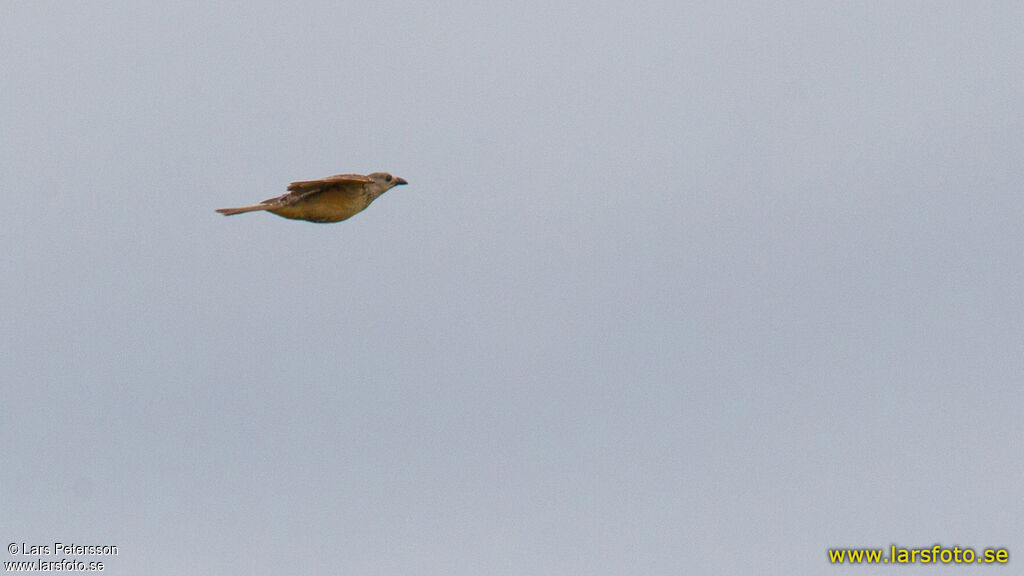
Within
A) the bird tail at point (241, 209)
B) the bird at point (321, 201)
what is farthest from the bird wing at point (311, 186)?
the bird tail at point (241, 209)

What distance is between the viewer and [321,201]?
70.2 feet

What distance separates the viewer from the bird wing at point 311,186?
20.6m

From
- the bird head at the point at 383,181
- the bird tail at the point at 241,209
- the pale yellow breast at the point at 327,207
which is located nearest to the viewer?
the bird tail at the point at 241,209

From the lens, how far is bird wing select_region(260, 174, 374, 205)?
20.6 meters

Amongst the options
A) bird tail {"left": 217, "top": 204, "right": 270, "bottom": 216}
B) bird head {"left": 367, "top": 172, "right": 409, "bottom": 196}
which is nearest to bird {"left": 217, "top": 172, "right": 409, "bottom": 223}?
bird tail {"left": 217, "top": 204, "right": 270, "bottom": 216}

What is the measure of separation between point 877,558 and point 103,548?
544 inches

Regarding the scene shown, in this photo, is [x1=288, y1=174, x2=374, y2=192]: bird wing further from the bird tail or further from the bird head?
the bird head

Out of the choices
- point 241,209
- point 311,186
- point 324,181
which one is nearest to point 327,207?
point 311,186

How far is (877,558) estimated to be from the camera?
77.9 feet

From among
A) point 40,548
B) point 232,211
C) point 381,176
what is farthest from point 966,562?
point 40,548

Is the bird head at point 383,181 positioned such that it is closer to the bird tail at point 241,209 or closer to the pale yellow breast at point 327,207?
the pale yellow breast at point 327,207

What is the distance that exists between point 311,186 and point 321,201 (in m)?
0.56

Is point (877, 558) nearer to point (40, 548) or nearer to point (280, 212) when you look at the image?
point (280, 212)

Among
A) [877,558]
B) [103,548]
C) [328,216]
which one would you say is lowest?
[877,558]
